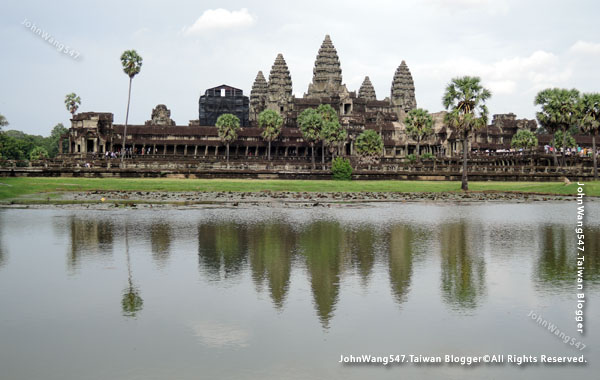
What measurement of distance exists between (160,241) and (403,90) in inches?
6541

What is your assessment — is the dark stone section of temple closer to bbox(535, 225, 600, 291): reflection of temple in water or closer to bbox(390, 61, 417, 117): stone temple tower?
bbox(390, 61, 417, 117): stone temple tower

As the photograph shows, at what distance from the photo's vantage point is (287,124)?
481 feet

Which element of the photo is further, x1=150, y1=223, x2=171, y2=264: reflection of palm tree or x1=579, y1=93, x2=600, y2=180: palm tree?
x1=579, y1=93, x2=600, y2=180: palm tree

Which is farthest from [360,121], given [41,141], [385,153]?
[41,141]

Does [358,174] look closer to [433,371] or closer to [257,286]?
[257,286]

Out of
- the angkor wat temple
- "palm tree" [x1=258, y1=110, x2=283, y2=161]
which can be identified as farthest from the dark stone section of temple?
"palm tree" [x1=258, y1=110, x2=283, y2=161]

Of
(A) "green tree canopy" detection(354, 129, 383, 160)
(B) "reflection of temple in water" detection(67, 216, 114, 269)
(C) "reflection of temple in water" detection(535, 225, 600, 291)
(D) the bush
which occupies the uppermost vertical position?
(A) "green tree canopy" detection(354, 129, 383, 160)

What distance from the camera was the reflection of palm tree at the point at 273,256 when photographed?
627 inches

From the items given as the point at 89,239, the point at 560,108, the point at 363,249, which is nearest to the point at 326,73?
the point at 560,108

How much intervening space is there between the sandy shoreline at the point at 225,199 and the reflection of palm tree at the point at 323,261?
45.2 ft

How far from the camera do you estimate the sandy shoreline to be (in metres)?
40.9

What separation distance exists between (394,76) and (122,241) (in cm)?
17068

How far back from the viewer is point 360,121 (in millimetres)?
134375

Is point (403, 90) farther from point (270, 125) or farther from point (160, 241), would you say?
point (160, 241)
